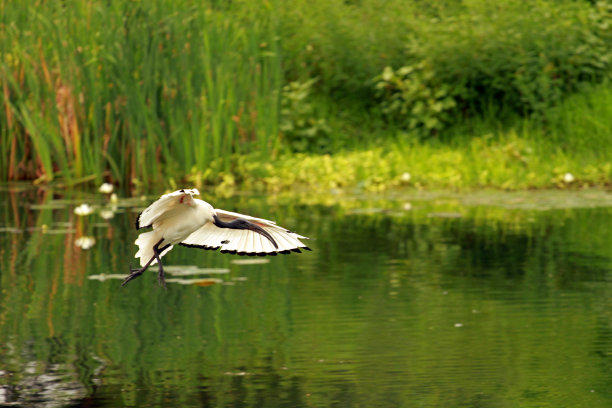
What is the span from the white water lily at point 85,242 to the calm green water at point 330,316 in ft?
0.21

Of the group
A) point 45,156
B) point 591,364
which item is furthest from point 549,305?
point 45,156

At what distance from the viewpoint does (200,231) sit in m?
5.77

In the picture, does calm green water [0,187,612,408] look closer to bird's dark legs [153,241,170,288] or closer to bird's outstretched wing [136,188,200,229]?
bird's dark legs [153,241,170,288]

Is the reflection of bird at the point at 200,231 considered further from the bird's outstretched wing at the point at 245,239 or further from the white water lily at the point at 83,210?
the white water lily at the point at 83,210

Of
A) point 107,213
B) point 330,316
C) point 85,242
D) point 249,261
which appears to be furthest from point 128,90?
point 330,316

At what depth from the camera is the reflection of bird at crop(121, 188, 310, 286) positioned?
517 centimetres

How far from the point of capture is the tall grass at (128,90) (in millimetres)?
13852

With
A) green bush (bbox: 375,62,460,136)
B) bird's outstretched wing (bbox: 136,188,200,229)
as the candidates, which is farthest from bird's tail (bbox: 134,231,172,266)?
green bush (bbox: 375,62,460,136)

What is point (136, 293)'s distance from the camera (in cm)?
920

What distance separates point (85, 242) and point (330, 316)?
3.92 meters

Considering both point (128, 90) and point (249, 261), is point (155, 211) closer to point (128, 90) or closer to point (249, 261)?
point (249, 261)

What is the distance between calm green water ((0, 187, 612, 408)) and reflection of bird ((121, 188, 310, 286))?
82cm

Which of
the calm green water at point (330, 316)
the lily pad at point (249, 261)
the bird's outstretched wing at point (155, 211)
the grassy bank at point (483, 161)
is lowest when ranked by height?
the calm green water at point (330, 316)

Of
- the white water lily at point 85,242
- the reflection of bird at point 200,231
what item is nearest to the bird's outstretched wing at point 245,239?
the reflection of bird at point 200,231
